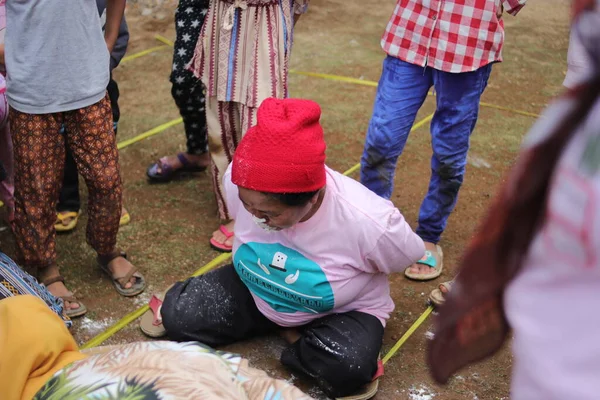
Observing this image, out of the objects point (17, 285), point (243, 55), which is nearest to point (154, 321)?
point (17, 285)

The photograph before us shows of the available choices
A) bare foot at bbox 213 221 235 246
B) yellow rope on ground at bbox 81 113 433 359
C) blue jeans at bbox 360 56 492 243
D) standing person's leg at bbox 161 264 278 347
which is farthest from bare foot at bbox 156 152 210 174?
standing person's leg at bbox 161 264 278 347

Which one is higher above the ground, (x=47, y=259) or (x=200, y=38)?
(x=200, y=38)

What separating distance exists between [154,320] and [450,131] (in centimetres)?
135

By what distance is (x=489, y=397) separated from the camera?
244cm

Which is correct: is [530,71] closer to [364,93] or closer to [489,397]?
[364,93]

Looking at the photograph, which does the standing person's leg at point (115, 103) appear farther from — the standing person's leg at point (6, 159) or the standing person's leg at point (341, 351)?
the standing person's leg at point (341, 351)

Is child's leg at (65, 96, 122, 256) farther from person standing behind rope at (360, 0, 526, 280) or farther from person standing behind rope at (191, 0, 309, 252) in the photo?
person standing behind rope at (360, 0, 526, 280)

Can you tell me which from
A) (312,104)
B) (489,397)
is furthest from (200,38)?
(489,397)

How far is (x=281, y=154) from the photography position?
6.60 ft

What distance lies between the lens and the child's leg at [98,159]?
259 centimetres

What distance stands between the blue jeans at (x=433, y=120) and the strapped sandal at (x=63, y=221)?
→ 140 cm

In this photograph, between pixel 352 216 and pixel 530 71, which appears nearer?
pixel 352 216

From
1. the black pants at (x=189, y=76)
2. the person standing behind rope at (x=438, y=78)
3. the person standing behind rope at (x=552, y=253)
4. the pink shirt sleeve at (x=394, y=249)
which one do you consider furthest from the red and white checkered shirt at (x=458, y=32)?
the person standing behind rope at (x=552, y=253)

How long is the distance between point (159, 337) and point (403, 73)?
138cm
